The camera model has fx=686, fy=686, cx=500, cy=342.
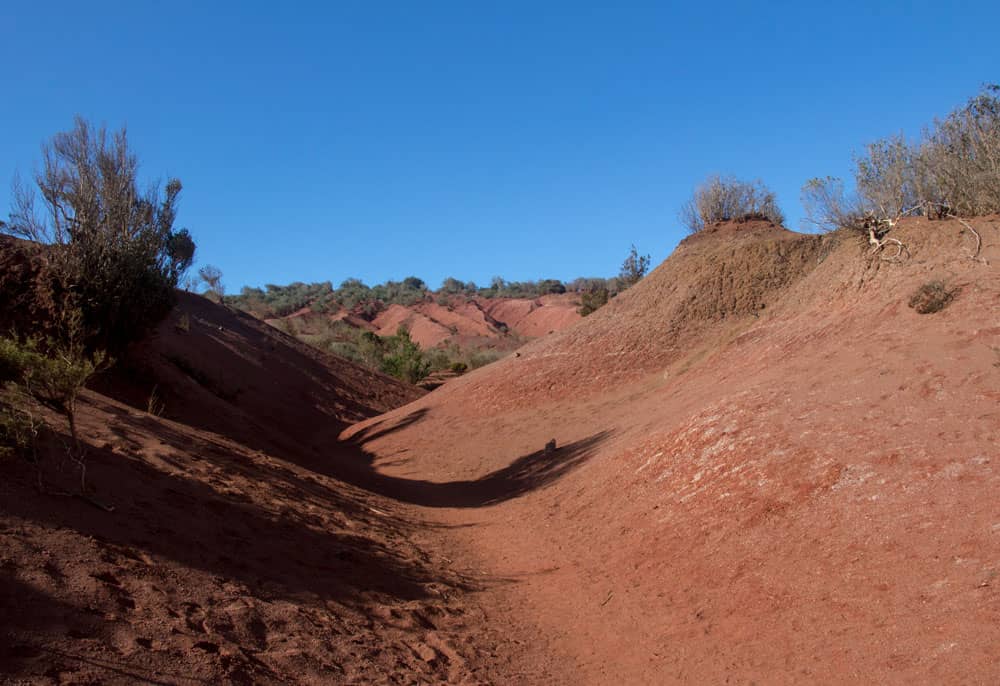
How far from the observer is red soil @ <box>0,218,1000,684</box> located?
4918mm

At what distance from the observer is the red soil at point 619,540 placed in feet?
16.1

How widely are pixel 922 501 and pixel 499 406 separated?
1718 cm

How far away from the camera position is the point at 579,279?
4188 inches

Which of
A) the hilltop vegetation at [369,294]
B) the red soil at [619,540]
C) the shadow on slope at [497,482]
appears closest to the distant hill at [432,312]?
the hilltop vegetation at [369,294]

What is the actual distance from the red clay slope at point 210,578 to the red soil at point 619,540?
3 centimetres

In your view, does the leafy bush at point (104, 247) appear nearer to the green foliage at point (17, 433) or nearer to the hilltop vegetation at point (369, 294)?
the green foliage at point (17, 433)

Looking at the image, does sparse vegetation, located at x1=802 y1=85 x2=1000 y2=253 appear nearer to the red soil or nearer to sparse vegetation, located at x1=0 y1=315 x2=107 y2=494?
the red soil

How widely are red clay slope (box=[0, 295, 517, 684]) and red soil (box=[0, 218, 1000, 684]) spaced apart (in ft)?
0.10

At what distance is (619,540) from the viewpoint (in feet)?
30.6

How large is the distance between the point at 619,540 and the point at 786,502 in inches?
97.2

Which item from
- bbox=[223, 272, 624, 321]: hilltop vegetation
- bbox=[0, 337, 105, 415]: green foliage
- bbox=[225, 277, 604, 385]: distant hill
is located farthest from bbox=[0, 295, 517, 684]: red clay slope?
bbox=[223, 272, 624, 321]: hilltop vegetation

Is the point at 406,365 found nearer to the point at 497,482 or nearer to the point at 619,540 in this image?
the point at 497,482

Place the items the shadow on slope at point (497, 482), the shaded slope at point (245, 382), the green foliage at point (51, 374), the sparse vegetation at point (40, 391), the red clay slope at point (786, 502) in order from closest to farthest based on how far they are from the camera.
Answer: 1. the red clay slope at point (786, 502)
2. the sparse vegetation at point (40, 391)
3. the green foliage at point (51, 374)
4. the shadow on slope at point (497, 482)
5. the shaded slope at point (245, 382)

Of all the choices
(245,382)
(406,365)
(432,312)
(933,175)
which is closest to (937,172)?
(933,175)
